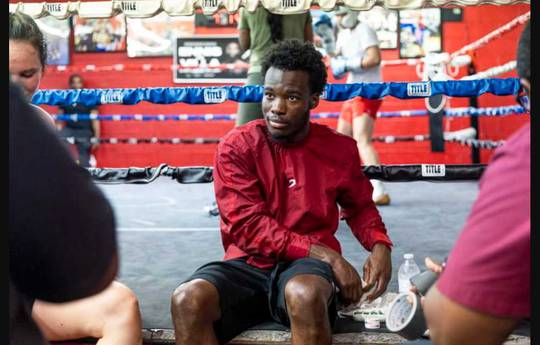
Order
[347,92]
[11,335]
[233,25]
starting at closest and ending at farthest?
[11,335]
[347,92]
[233,25]

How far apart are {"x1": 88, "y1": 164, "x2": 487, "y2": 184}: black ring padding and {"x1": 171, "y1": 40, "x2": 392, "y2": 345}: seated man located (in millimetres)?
431

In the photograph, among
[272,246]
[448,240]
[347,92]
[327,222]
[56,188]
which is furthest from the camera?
[448,240]

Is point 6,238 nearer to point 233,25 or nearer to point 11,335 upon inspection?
point 11,335

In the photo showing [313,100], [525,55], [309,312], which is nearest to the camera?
[525,55]

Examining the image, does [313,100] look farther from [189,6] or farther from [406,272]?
[189,6]

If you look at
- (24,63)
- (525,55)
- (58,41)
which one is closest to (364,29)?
(24,63)

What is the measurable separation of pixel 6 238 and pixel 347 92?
2045 millimetres

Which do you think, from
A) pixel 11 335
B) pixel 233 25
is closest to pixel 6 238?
pixel 11 335

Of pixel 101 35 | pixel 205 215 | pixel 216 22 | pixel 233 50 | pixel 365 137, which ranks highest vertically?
pixel 216 22

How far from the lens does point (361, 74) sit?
459 cm

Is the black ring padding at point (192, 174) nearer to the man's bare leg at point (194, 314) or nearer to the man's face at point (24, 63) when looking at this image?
the man's bare leg at point (194, 314)

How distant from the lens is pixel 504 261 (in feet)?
2.89

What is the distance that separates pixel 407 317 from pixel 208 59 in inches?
291

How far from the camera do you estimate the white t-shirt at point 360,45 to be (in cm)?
445
